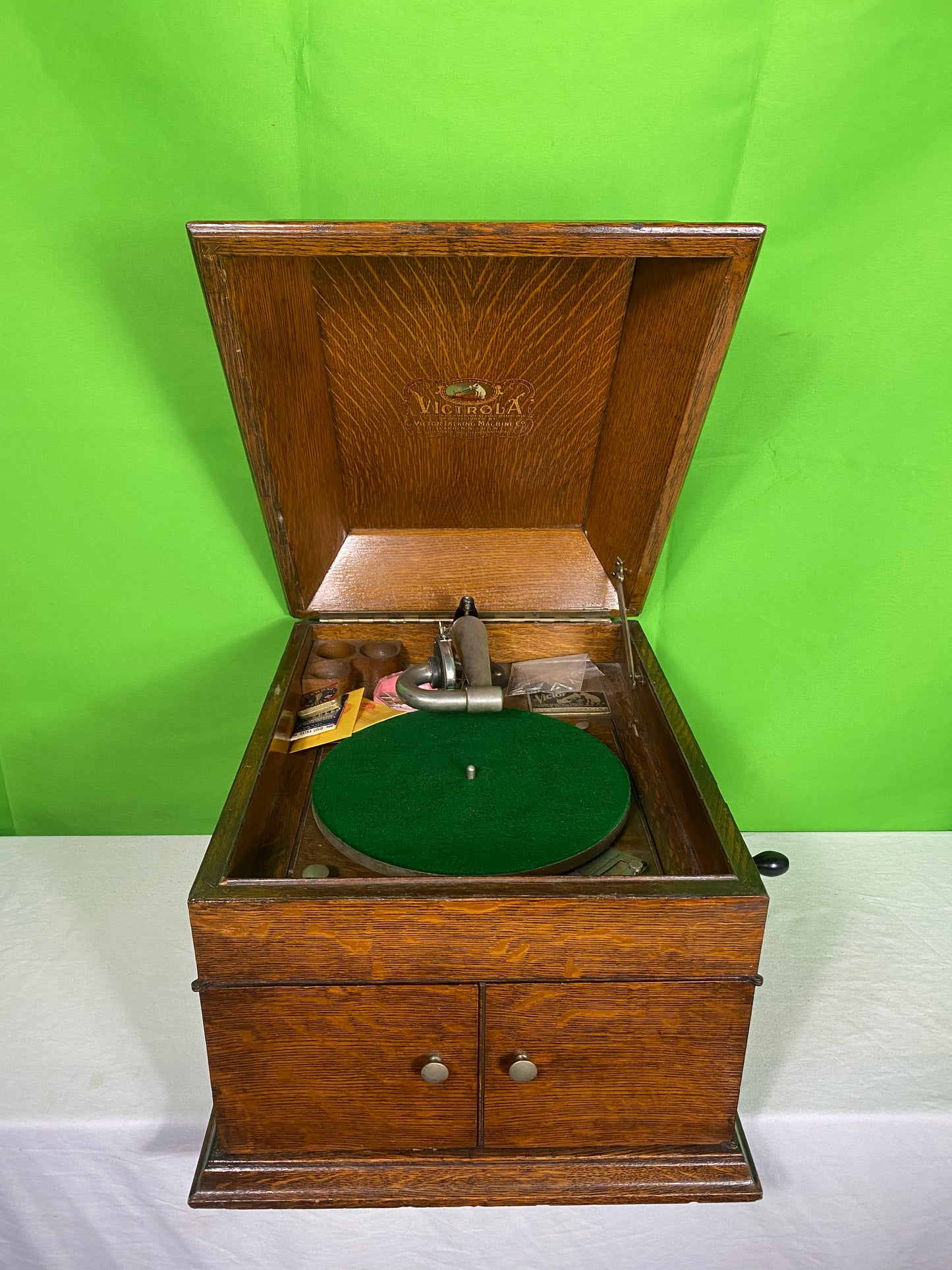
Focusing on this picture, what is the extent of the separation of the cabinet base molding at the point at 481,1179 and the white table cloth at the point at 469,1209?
0.60ft

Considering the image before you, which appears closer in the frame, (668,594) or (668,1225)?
(668,1225)

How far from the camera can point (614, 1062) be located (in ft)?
3.43

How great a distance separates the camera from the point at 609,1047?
3.40ft

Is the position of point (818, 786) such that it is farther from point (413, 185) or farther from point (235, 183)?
point (235, 183)

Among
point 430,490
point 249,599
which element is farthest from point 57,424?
point 430,490

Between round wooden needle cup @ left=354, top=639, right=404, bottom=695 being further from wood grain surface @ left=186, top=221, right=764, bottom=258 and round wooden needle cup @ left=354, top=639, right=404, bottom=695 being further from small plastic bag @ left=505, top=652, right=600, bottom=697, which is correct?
wood grain surface @ left=186, top=221, right=764, bottom=258

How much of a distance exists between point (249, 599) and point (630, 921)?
40.3 inches

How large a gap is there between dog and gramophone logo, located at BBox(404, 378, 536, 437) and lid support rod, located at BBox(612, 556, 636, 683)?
27 cm

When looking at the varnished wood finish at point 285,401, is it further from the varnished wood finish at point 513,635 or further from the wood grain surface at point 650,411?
the wood grain surface at point 650,411

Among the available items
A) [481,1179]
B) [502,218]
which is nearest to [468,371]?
[502,218]

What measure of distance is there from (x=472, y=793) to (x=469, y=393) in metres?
0.61

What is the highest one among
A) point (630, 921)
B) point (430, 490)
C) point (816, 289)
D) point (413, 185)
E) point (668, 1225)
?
point (413, 185)

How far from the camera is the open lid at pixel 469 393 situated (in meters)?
1.08

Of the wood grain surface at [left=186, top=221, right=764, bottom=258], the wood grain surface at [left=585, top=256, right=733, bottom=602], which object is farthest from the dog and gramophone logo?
the wood grain surface at [left=186, top=221, right=764, bottom=258]
